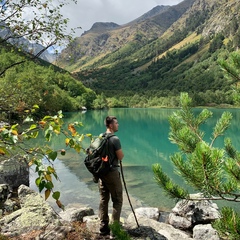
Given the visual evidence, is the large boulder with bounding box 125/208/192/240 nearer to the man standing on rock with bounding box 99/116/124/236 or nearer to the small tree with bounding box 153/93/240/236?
the man standing on rock with bounding box 99/116/124/236

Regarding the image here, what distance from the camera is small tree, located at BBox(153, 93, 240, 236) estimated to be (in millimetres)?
3160

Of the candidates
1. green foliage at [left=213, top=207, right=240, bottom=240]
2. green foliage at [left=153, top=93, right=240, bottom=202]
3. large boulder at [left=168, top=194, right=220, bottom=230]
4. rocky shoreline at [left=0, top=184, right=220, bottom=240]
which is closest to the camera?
green foliage at [left=153, top=93, right=240, bottom=202]

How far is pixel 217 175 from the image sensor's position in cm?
343

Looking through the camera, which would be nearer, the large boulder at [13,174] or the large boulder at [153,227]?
the large boulder at [153,227]

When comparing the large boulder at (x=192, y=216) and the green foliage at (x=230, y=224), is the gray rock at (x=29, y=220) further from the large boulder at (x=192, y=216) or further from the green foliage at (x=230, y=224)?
the large boulder at (x=192, y=216)

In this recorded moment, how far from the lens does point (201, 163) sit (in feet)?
10.4

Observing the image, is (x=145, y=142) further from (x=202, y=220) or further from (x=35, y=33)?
(x=35, y=33)

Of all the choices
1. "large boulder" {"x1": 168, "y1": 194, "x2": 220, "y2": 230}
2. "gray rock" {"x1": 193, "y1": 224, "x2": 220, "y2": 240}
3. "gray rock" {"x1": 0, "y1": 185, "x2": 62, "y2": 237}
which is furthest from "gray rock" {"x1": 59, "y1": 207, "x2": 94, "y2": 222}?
"gray rock" {"x1": 193, "y1": 224, "x2": 220, "y2": 240}

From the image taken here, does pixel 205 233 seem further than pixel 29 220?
Yes

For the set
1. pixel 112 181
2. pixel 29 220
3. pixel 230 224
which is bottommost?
pixel 29 220

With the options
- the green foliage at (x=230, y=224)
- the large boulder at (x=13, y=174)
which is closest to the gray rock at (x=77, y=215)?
the large boulder at (x=13, y=174)

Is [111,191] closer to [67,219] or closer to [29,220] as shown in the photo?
[29,220]

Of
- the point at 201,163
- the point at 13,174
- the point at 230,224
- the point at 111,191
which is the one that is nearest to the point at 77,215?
the point at 111,191

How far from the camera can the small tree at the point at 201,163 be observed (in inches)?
124
